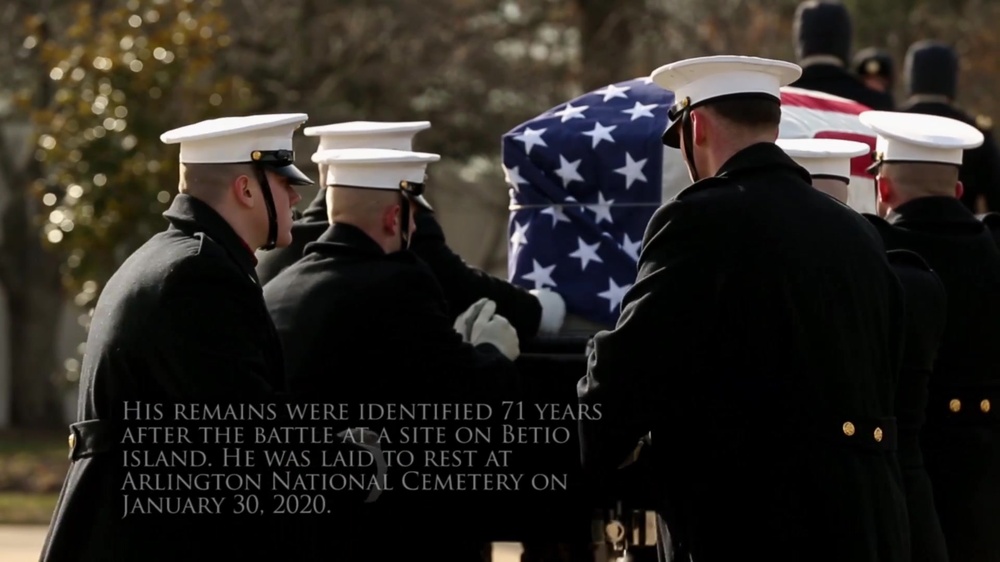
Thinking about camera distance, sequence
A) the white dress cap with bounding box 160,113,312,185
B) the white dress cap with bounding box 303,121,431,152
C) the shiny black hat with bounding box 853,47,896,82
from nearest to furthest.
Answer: the white dress cap with bounding box 160,113,312,185
the white dress cap with bounding box 303,121,431,152
the shiny black hat with bounding box 853,47,896,82

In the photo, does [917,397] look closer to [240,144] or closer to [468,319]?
[468,319]

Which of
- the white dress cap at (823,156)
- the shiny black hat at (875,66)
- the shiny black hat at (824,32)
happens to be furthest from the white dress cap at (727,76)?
the shiny black hat at (875,66)

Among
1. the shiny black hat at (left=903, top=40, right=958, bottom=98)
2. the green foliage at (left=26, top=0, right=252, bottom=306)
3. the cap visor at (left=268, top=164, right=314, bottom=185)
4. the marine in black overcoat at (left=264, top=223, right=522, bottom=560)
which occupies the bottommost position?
the marine in black overcoat at (left=264, top=223, right=522, bottom=560)

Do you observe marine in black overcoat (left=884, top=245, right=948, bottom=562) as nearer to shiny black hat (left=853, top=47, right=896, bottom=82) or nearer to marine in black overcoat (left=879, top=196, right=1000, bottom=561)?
marine in black overcoat (left=879, top=196, right=1000, bottom=561)

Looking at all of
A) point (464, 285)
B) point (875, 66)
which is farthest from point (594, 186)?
point (875, 66)

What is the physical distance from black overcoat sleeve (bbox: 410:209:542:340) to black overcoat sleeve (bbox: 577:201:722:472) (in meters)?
1.47

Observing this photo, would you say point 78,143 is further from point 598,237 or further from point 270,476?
point 270,476

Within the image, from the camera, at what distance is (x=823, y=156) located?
4617mm

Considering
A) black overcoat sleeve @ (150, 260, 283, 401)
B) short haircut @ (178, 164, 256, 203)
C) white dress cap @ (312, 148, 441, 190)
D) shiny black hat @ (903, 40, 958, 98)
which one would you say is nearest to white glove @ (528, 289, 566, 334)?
white dress cap @ (312, 148, 441, 190)

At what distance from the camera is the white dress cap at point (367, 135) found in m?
5.38

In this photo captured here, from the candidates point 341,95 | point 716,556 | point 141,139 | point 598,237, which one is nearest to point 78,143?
point 141,139

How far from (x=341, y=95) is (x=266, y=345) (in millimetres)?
11832

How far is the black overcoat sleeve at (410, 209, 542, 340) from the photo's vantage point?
5055 millimetres

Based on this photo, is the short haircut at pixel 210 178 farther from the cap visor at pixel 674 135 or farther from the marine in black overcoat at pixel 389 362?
the cap visor at pixel 674 135
